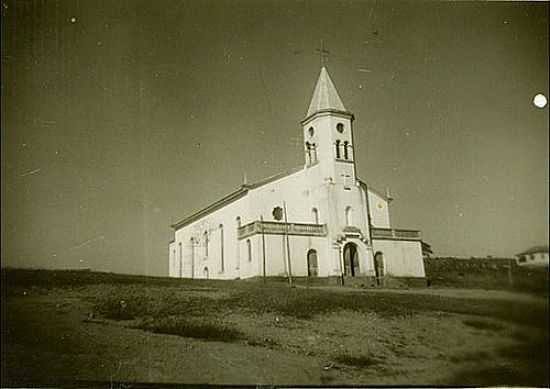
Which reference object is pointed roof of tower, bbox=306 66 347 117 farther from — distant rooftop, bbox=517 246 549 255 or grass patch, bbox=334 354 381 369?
grass patch, bbox=334 354 381 369

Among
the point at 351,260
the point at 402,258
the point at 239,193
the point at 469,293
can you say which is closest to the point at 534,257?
the point at 469,293

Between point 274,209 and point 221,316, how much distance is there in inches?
34.8

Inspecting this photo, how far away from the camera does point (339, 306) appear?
13.2 feet

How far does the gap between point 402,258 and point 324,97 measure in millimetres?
1390

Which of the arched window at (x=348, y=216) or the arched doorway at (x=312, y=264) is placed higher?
the arched window at (x=348, y=216)

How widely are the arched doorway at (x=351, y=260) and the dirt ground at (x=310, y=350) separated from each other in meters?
0.15

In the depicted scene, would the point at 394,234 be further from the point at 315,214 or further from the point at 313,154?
the point at 313,154

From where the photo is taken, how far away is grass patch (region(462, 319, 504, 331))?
379cm

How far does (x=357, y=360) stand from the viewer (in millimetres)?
3861

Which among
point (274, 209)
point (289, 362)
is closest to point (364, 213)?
point (274, 209)

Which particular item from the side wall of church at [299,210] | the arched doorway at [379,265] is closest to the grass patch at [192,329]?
the side wall of church at [299,210]

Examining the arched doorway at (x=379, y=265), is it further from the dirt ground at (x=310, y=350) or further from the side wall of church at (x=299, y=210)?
the side wall of church at (x=299, y=210)

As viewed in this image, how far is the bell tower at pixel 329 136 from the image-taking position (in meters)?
4.22

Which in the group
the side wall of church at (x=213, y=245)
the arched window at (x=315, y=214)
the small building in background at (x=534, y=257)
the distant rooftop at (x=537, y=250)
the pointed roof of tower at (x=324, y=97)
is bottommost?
the small building in background at (x=534, y=257)
